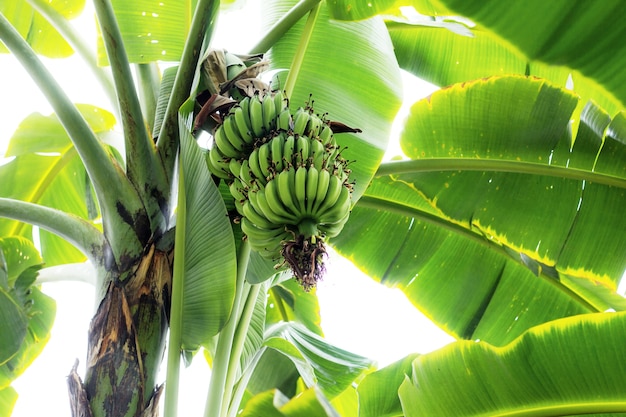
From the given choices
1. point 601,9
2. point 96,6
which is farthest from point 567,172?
point 96,6

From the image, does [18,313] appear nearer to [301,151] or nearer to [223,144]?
[223,144]

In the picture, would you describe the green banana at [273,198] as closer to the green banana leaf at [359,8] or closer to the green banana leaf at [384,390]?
the green banana leaf at [359,8]

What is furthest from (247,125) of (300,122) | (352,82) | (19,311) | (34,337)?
(34,337)

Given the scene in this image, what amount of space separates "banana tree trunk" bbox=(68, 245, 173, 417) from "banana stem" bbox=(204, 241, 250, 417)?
0.16 meters

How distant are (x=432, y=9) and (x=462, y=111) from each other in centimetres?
32

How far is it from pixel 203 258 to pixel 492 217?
40.4 inches

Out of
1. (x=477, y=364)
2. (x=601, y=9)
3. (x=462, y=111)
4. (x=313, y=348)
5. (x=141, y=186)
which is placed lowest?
(x=477, y=364)

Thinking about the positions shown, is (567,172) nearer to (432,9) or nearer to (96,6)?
(432,9)

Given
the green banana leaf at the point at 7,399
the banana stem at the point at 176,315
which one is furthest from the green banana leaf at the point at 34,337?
the banana stem at the point at 176,315

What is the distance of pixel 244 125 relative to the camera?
1157 millimetres

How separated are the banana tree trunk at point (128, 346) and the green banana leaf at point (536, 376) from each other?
25.6 inches

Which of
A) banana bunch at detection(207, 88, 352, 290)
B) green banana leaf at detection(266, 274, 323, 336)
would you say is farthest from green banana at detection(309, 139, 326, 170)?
green banana leaf at detection(266, 274, 323, 336)

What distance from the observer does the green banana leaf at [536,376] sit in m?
1.43

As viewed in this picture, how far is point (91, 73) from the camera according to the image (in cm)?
175
